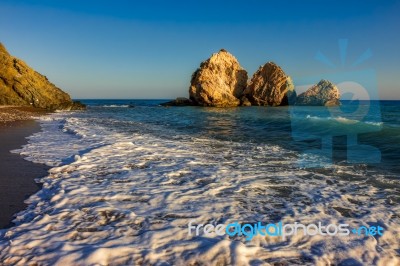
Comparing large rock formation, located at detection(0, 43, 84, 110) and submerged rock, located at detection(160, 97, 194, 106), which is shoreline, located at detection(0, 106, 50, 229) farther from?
submerged rock, located at detection(160, 97, 194, 106)

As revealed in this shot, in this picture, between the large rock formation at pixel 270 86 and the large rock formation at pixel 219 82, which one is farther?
the large rock formation at pixel 270 86

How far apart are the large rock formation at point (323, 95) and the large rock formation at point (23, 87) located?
53.8 m

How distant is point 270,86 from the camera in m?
68.4

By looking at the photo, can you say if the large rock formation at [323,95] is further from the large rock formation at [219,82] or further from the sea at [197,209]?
the sea at [197,209]

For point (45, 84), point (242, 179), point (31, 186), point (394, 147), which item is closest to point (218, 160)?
point (242, 179)

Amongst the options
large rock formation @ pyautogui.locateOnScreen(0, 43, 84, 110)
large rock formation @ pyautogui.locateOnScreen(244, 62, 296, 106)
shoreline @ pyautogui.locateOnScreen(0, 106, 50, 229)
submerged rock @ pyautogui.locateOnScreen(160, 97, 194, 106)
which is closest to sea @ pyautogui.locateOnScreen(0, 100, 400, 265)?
shoreline @ pyautogui.locateOnScreen(0, 106, 50, 229)

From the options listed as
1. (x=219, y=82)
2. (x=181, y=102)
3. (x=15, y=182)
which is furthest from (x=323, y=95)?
(x=15, y=182)

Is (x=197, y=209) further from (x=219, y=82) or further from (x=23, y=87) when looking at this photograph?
(x=219, y=82)

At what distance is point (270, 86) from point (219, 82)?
1150cm

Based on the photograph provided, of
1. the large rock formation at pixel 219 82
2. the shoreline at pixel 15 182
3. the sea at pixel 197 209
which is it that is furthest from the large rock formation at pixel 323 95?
the shoreline at pixel 15 182

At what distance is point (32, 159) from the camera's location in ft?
27.6

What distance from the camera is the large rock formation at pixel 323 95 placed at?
239 feet

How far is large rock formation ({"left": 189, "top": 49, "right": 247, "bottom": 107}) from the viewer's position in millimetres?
67188

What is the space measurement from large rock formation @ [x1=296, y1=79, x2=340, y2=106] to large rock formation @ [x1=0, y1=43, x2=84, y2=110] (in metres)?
53.8
